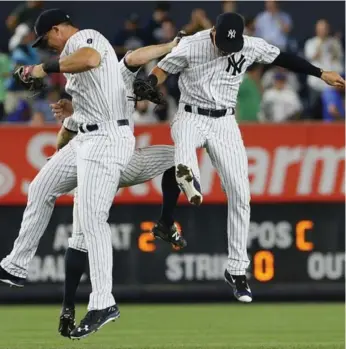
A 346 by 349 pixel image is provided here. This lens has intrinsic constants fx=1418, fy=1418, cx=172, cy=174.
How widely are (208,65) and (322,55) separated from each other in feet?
21.7

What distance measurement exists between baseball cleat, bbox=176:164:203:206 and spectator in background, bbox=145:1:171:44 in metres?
6.92

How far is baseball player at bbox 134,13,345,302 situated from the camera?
12164 mm

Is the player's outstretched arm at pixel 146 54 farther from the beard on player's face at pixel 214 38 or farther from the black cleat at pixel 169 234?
the black cleat at pixel 169 234

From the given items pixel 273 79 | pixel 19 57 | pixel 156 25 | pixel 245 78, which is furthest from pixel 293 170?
pixel 19 57

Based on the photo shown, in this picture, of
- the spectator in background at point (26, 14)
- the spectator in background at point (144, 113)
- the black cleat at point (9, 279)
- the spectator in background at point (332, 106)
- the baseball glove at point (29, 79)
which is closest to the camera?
the baseball glove at point (29, 79)

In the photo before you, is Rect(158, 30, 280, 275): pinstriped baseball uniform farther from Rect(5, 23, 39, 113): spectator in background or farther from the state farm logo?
Rect(5, 23, 39, 113): spectator in background

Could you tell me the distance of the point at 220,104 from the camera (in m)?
12.3

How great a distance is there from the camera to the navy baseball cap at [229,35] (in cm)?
1183

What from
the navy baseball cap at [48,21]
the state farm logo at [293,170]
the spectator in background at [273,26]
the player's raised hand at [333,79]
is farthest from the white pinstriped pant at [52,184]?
the spectator in background at [273,26]

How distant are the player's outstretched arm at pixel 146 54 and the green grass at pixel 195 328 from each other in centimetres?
251

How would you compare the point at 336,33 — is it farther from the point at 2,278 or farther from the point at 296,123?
the point at 2,278

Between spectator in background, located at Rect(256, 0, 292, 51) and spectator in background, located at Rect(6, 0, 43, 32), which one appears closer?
spectator in background, located at Rect(6, 0, 43, 32)

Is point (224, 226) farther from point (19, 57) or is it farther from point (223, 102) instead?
point (223, 102)

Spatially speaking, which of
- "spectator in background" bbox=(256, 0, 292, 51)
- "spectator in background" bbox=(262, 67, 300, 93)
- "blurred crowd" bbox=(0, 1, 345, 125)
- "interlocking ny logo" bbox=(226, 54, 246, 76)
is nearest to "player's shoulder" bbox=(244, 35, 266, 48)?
"interlocking ny logo" bbox=(226, 54, 246, 76)
